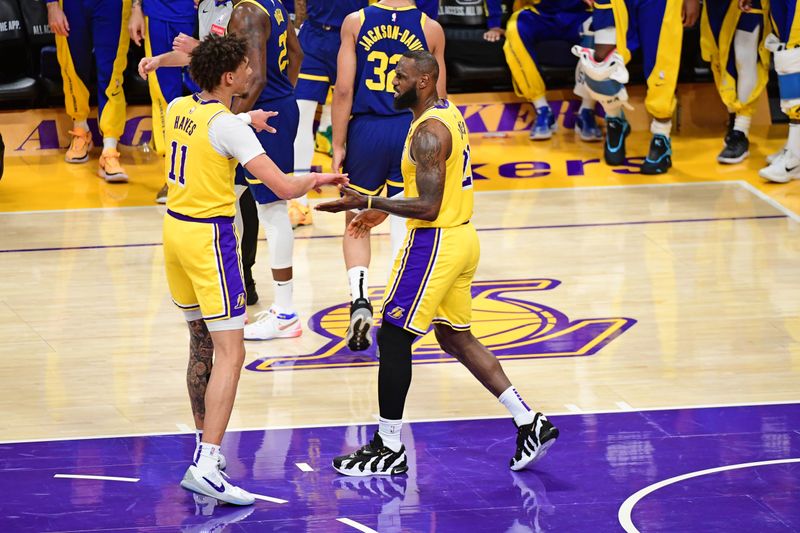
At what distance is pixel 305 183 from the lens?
5.57m

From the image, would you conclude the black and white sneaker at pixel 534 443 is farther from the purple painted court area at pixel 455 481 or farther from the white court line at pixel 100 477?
the white court line at pixel 100 477

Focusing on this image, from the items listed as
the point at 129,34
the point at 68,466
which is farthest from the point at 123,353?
the point at 129,34

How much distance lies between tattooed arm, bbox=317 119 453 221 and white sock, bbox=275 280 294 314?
2.14 m

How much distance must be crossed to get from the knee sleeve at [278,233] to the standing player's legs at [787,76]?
467 cm

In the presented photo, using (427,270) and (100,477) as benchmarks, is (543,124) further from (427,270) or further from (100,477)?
(100,477)

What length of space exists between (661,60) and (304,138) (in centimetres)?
327

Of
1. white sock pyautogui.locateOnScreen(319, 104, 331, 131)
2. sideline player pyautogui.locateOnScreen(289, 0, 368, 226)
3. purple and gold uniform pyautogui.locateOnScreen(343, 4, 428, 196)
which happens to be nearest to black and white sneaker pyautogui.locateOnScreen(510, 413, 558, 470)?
purple and gold uniform pyautogui.locateOnScreen(343, 4, 428, 196)

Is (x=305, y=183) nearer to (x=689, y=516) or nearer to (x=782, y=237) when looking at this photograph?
(x=689, y=516)

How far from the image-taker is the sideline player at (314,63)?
9.30m

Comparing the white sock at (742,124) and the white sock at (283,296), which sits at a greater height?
the white sock at (283,296)

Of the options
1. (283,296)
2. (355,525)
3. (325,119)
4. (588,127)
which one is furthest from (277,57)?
(588,127)

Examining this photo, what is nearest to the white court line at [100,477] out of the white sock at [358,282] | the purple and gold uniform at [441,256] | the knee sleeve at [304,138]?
the purple and gold uniform at [441,256]

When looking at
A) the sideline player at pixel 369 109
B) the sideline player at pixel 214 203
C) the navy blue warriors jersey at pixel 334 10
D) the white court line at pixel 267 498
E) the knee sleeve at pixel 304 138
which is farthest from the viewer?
the knee sleeve at pixel 304 138

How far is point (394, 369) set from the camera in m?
5.74
